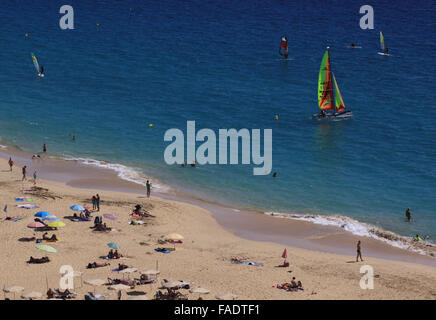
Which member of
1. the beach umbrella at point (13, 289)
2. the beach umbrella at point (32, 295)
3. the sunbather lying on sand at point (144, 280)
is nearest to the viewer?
the beach umbrella at point (32, 295)

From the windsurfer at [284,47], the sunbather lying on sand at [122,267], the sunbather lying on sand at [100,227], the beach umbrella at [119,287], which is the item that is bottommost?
the beach umbrella at [119,287]

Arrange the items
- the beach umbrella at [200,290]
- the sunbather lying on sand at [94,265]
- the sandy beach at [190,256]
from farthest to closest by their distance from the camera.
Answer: the sunbather lying on sand at [94,265] < the sandy beach at [190,256] < the beach umbrella at [200,290]

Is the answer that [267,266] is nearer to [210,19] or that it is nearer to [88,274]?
[88,274]

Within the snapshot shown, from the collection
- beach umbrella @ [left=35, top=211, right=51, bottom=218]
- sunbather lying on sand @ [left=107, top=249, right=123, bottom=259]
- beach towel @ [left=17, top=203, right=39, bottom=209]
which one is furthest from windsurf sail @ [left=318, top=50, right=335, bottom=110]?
sunbather lying on sand @ [left=107, top=249, right=123, bottom=259]

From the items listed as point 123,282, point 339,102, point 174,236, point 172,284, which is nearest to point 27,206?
point 174,236

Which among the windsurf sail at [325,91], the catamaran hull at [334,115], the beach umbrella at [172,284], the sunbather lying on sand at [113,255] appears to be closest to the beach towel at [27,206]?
the sunbather lying on sand at [113,255]

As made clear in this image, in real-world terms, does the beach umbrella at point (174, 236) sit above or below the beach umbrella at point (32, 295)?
above

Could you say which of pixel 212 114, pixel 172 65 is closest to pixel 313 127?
pixel 212 114

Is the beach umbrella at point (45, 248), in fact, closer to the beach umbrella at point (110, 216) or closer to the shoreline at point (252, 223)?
the beach umbrella at point (110, 216)
